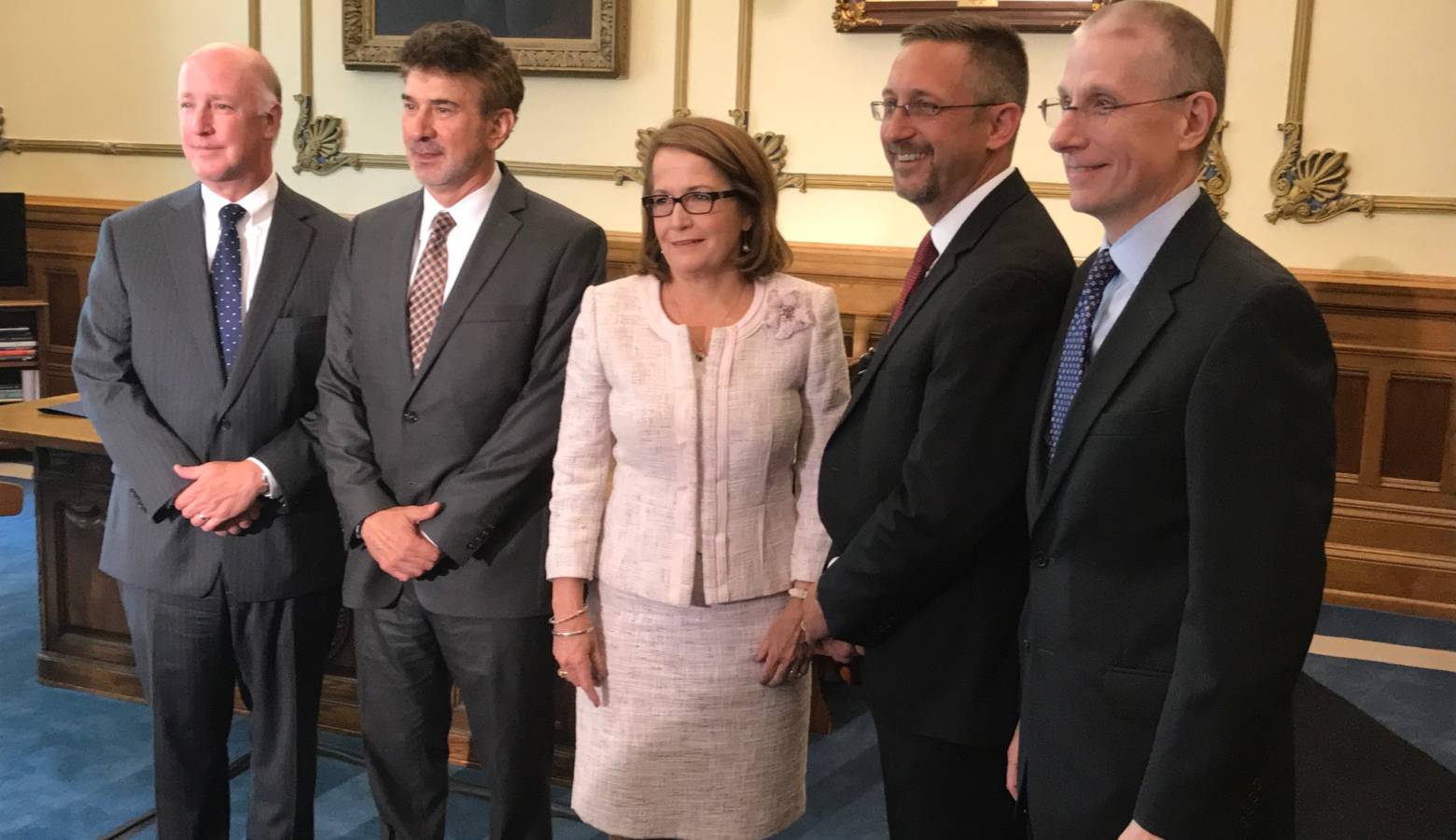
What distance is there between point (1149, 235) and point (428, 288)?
52.1 inches

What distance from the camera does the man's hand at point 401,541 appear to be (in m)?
2.29

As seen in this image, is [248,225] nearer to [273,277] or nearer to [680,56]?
[273,277]

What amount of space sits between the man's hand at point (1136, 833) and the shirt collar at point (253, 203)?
1883 mm

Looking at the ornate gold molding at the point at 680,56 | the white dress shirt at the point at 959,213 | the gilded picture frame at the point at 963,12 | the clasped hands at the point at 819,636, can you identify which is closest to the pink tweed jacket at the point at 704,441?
the clasped hands at the point at 819,636

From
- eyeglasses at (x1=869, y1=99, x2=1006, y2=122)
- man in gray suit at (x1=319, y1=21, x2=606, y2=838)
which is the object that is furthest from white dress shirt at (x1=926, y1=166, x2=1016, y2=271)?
man in gray suit at (x1=319, y1=21, x2=606, y2=838)

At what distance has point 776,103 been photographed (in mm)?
5727

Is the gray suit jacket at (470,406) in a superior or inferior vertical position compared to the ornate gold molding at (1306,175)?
inferior

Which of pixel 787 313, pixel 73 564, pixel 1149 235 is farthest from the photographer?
pixel 73 564

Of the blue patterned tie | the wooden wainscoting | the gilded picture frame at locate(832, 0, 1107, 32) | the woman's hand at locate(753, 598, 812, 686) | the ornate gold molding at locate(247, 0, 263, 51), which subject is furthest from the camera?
the ornate gold molding at locate(247, 0, 263, 51)

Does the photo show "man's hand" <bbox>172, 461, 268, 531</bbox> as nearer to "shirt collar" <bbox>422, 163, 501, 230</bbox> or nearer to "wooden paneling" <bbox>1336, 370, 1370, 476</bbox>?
"shirt collar" <bbox>422, 163, 501, 230</bbox>

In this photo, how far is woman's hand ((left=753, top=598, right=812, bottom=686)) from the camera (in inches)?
82.3

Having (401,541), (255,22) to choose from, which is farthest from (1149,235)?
(255,22)

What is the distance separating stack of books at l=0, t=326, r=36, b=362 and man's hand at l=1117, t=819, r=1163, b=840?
6.24 metres

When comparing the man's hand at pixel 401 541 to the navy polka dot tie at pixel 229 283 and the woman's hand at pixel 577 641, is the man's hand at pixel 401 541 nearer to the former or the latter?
the woman's hand at pixel 577 641
